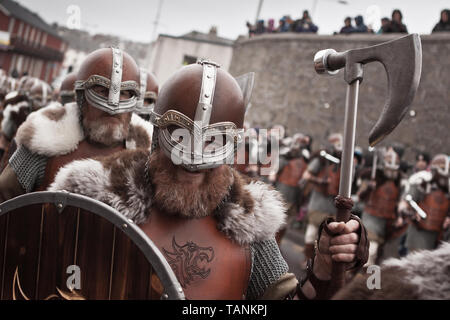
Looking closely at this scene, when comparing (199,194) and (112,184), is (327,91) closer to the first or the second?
(199,194)

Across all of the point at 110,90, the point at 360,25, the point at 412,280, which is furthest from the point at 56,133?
the point at 360,25

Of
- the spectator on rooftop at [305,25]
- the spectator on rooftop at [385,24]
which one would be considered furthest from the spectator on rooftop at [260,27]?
the spectator on rooftop at [385,24]

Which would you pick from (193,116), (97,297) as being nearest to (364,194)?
(193,116)

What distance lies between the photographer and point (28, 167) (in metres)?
3.11

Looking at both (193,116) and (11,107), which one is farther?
(11,107)

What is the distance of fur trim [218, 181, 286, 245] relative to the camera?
2184 millimetres

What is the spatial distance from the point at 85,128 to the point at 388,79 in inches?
90.4

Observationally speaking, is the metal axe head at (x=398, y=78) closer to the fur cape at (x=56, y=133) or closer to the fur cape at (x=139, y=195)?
the fur cape at (x=139, y=195)

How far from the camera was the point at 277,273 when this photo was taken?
2227 millimetres

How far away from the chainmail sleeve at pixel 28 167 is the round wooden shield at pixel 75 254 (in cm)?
122

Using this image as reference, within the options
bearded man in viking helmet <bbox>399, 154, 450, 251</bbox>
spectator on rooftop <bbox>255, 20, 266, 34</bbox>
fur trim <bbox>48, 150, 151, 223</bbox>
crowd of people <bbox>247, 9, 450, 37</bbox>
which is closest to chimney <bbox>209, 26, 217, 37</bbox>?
crowd of people <bbox>247, 9, 450, 37</bbox>

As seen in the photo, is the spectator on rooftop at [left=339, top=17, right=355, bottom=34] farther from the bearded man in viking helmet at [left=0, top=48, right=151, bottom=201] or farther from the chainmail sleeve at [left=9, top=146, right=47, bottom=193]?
the chainmail sleeve at [left=9, top=146, right=47, bottom=193]
